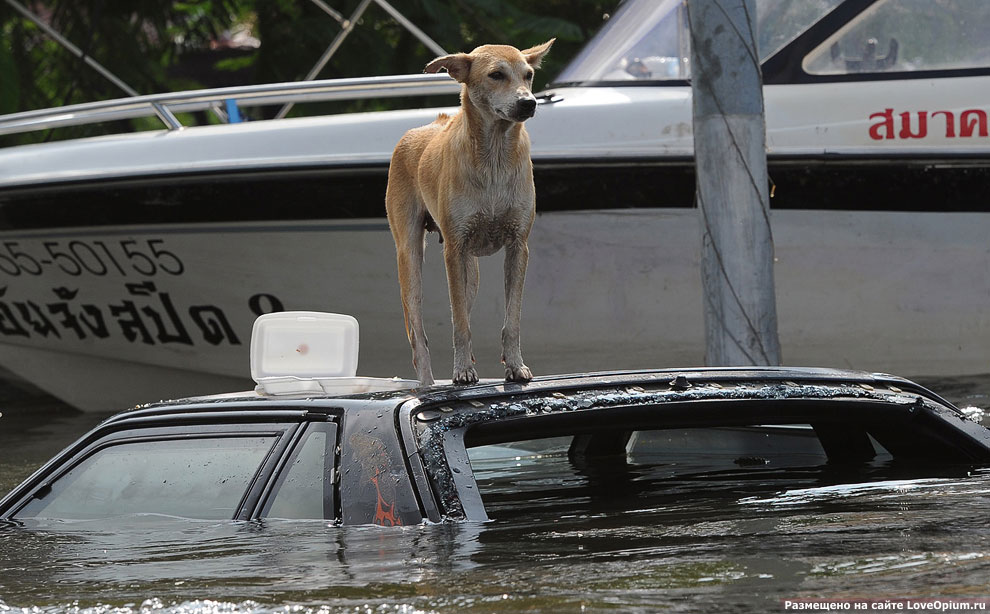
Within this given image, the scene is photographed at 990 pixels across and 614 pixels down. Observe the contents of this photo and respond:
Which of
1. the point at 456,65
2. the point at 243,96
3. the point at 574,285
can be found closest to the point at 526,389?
the point at 456,65

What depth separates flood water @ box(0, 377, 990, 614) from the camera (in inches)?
119

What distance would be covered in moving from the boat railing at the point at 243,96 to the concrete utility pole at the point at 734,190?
76.0 inches

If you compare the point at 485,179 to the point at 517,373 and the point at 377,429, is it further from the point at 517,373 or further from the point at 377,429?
the point at 377,429

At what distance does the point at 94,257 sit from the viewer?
8383 mm

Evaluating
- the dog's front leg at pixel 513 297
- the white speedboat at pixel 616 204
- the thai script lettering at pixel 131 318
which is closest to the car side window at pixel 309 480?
the dog's front leg at pixel 513 297

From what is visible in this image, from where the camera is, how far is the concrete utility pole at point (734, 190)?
5.92 m

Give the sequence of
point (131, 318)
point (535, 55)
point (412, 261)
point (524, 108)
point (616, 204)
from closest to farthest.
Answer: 1. point (524, 108)
2. point (535, 55)
3. point (412, 261)
4. point (616, 204)
5. point (131, 318)

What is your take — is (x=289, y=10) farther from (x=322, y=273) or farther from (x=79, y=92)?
(x=322, y=273)

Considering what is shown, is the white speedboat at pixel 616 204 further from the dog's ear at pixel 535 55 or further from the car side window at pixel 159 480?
the car side window at pixel 159 480

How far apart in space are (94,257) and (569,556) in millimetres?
5708

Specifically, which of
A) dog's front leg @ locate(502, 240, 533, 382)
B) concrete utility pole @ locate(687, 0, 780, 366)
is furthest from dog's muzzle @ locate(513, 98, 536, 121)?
concrete utility pole @ locate(687, 0, 780, 366)

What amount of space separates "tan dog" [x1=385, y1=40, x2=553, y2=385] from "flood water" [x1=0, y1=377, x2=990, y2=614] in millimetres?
637

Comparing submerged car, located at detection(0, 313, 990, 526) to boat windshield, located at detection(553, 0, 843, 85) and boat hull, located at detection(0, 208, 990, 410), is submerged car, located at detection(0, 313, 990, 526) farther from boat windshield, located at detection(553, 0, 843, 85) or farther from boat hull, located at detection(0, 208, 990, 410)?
boat windshield, located at detection(553, 0, 843, 85)

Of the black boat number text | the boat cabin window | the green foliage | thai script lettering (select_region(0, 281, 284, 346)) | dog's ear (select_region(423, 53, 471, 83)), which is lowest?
thai script lettering (select_region(0, 281, 284, 346))
